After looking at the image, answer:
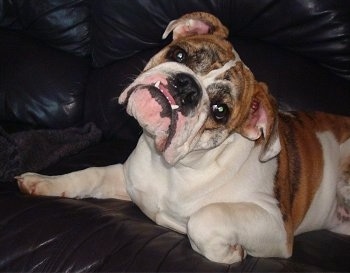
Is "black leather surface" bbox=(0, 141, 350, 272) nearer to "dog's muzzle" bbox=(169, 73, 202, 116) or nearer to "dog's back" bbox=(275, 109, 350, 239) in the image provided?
"dog's back" bbox=(275, 109, 350, 239)

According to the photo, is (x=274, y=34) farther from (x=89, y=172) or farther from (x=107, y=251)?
(x=107, y=251)

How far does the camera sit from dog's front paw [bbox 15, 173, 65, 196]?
197 centimetres

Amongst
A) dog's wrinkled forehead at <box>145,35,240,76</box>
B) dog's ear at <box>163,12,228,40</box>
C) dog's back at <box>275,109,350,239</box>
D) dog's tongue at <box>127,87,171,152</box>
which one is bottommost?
dog's back at <box>275,109,350,239</box>

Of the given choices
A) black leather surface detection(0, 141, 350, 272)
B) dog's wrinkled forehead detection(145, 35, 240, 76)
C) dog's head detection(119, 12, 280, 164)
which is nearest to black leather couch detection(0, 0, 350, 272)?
black leather surface detection(0, 141, 350, 272)

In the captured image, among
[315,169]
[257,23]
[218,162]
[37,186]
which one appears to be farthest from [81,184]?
[257,23]

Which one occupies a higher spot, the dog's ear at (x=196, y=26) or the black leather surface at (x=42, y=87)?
the dog's ear at (x=196, y=26)

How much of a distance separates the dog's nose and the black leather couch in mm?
459

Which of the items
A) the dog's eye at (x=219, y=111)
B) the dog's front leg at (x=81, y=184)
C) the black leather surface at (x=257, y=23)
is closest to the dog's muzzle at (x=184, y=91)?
the dog's eye at (x=219, y=111)

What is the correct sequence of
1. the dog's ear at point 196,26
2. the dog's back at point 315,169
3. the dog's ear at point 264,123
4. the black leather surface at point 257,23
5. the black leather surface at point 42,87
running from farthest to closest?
the black leather surface at point 42,87 → the black leather surface at point 257,23 → the dog's back at point 315,169 → the dog's ear at point 196,26 → the dog's ear at point 264,123

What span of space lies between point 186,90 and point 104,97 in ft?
4.11

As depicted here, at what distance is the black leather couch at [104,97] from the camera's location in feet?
5.42

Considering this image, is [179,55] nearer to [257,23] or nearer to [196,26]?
[196,26]

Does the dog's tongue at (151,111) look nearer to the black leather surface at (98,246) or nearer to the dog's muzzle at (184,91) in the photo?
the dog's muzzle at (184,91)

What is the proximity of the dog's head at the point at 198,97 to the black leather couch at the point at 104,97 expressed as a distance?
0.35 m
